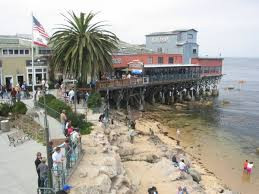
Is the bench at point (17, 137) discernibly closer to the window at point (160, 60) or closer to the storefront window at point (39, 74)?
the storefront window at point (39, 74)

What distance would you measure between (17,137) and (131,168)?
7.16m

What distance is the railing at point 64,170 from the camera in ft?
38.1

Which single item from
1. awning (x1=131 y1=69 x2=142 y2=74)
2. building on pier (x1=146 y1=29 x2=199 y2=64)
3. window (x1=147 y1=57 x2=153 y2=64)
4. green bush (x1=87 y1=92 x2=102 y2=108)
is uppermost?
building on pier (x1=146 y1=29 x2=199 y2=64)

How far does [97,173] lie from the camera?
14.2 meters

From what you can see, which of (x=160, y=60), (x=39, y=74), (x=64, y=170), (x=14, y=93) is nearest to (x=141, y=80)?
(x=160, y=60)

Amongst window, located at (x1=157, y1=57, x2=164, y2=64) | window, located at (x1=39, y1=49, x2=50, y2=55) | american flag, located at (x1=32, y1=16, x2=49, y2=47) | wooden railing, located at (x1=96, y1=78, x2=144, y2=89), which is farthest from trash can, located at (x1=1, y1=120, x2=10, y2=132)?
window, located at (x1=157, y1=57, x2=164, y2=64)

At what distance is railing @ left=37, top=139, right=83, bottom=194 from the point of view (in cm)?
1162

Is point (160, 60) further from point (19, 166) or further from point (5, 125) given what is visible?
point (19, 166)

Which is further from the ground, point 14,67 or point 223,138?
point 14,67

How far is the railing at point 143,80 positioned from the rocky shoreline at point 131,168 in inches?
342

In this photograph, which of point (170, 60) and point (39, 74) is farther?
point (170, 60)

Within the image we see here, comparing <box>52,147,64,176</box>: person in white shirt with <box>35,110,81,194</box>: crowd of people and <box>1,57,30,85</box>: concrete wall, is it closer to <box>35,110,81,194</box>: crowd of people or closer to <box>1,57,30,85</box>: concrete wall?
<box>35,110,81,194</box>: crowd of people

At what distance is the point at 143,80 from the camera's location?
42125 mm

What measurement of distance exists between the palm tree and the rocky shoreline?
7375 mm
